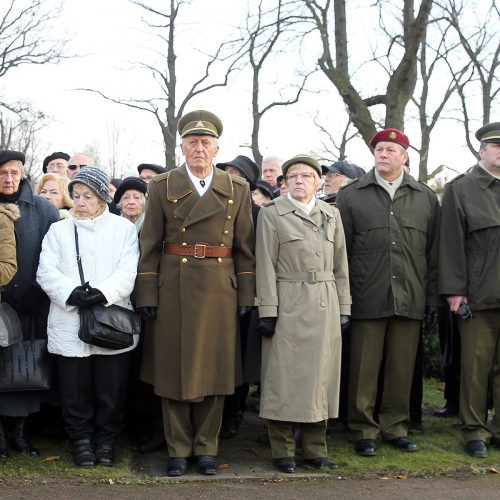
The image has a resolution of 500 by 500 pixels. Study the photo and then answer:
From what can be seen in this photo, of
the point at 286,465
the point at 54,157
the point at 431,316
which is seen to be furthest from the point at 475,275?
the point at 54,157

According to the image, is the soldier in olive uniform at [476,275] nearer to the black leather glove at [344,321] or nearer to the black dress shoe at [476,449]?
the black dress shoe at [476,449]

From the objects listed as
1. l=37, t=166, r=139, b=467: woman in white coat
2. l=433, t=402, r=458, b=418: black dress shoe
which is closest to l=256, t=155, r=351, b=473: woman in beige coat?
l=37, t=166, r=139, b=467: woman in white coat

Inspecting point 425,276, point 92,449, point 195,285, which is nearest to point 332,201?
point 425,276

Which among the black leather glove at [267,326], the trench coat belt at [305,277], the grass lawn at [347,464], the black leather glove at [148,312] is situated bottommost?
the grass lawn at [347,464]

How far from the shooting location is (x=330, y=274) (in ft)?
16.6

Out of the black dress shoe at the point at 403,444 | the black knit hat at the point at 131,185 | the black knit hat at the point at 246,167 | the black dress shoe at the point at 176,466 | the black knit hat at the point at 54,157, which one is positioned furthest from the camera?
the black knit hat at the point at 54,157

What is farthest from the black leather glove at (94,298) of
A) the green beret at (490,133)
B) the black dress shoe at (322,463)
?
the green beret at (490,133)

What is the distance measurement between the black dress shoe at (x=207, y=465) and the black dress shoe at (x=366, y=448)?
1.13 m

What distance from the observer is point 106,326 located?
4727 mm

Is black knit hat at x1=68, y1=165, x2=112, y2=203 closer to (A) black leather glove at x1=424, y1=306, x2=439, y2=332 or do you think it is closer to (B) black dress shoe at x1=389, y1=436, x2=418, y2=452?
(A) black leather glove at x1=424, y1=306, x2=439, y2=332

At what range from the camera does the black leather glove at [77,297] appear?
15.5 feet

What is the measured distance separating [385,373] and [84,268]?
241cm

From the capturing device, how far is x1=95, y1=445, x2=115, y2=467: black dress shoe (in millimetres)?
4914

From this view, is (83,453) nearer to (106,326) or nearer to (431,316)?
(106,326)
